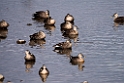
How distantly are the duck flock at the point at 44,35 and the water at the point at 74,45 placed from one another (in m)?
0.36

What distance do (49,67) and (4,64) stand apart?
2902mm

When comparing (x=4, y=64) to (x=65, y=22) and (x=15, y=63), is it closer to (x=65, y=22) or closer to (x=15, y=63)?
(x=15, y=63)

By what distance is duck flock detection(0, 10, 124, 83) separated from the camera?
1369 inches

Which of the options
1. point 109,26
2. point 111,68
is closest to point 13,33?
point 109,26

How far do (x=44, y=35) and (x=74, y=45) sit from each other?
10.6 ft

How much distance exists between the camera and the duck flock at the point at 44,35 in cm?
3478

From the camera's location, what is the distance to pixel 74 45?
39281mm

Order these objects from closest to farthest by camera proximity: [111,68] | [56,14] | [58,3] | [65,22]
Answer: [111,68], [65,22], [56,14], [58,3]

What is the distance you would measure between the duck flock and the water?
0.36 m

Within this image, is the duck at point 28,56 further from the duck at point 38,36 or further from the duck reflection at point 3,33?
the duck reflection at point 3,33

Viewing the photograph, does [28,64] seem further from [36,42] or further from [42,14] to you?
[42,14]

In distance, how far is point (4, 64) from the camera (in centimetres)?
3400

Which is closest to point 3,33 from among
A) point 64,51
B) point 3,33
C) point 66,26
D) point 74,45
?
point 3,33

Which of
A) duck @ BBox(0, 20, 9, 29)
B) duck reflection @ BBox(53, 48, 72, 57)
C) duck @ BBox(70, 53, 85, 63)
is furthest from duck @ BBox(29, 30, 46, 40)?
duck @ BBox(70, 53, 85, 63)
